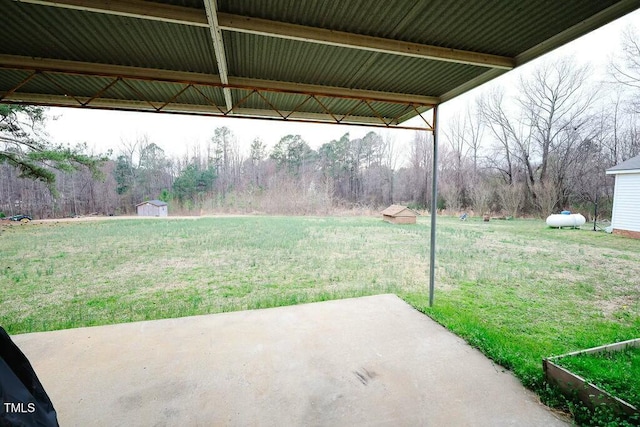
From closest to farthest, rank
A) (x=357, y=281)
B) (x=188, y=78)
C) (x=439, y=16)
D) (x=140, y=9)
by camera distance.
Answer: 1. (x=140, y=9)
2. (x=439, y=16)
3. (x=188, y=78)
4. (x=357, y=281)

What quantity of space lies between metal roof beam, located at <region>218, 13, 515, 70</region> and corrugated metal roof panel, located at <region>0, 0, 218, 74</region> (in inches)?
18.5

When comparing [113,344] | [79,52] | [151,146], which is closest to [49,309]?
[113,344]

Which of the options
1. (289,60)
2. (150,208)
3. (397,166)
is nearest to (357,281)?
(289,60)

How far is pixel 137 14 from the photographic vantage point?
2289mm

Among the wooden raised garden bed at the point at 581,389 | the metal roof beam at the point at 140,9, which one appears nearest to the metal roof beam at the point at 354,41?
the metal roof beam at the point at 140,9

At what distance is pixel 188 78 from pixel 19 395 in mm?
3673

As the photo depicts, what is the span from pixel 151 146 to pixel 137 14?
2878 cm

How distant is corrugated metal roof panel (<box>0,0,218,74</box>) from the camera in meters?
2.47

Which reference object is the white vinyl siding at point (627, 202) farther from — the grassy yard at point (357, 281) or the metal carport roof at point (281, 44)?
the metal carport roof at point (281, 44)

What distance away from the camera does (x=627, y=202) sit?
33.4ft

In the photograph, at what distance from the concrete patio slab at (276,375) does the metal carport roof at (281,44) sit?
3104mm

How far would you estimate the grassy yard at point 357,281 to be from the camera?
389cm

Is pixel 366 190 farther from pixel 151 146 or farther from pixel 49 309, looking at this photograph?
pixel 49 309

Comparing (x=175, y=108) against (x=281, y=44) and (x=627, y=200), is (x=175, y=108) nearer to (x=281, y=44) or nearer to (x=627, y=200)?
(x=281, y=44)
